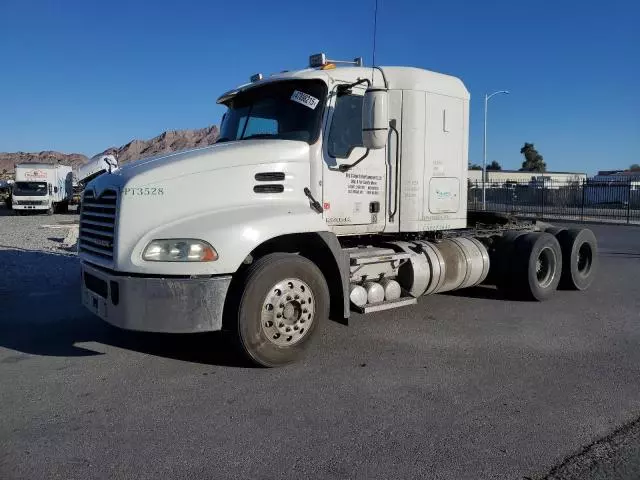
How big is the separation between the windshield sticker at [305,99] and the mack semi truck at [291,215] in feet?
0.07

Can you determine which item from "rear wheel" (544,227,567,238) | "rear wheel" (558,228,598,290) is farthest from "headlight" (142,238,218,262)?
"rear wheel" (544,227,567,238)

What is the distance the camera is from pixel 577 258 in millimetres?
9836

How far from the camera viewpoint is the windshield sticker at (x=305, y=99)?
20.1 ft

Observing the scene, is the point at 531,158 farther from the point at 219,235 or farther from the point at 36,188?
the point at 219,235

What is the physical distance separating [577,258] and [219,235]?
7.19m

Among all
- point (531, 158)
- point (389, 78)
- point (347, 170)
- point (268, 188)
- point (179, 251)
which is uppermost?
point (531, 158)

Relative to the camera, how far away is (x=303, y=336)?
559 centimetres

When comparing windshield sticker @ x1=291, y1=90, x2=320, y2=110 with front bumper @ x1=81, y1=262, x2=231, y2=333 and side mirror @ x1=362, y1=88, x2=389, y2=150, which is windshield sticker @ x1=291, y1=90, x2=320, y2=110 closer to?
side mirror @ x1=362, y1=88, x2=389, y2=150

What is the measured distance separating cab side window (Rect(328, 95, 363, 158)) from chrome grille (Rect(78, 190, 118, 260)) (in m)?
2.31

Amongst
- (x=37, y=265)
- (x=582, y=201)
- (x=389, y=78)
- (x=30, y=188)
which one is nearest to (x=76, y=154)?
(x=30, y=188)

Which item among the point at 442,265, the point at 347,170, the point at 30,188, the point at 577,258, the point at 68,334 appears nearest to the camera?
the point at 347,170

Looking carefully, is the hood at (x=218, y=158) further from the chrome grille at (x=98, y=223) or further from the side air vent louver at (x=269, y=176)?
the chrome grille at (x=98, y=223)

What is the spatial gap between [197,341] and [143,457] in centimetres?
277

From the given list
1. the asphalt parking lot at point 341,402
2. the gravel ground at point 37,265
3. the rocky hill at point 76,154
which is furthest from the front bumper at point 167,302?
the rocky hill at point 76,154
